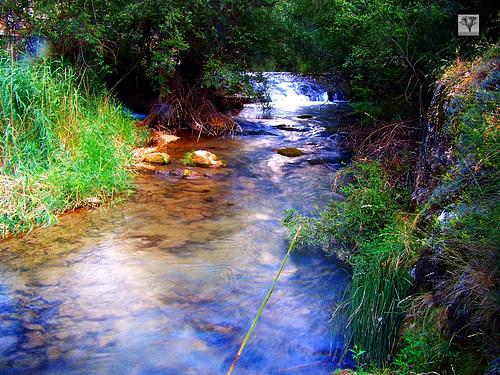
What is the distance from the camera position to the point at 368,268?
3568 millimetres

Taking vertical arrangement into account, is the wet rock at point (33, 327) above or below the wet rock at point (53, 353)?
above

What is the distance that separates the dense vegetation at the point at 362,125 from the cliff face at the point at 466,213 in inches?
0.5

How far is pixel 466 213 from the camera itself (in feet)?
9.15

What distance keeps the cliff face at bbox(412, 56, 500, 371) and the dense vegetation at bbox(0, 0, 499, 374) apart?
0.5 inches

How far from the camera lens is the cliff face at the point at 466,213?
7.49ft

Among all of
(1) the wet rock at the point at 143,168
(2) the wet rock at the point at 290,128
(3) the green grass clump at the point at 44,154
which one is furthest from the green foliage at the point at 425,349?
(2) the wet rock at the point at 290,128

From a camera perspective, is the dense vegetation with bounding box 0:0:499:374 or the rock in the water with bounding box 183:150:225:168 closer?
the dense vegetation with bounding box 0:0:499:374

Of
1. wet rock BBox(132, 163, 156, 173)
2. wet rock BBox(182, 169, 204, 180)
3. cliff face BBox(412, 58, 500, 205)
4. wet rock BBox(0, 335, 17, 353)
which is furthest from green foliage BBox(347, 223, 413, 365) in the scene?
wet rock BBox(132, 163, 156, 173)

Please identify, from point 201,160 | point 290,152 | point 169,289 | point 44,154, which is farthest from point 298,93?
point 169,289

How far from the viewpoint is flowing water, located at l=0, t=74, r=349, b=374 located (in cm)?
326

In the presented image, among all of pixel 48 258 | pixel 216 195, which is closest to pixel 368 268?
pixel 48 258

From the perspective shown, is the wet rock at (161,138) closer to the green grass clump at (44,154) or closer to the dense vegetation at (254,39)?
the dense vegetation at (254,39)

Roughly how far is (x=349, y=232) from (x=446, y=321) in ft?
6.90

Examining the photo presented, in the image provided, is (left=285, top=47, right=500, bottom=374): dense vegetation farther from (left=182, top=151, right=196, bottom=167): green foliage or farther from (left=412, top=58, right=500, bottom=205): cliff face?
(left=182, top=151, right=196, bottom=167): green foliage
